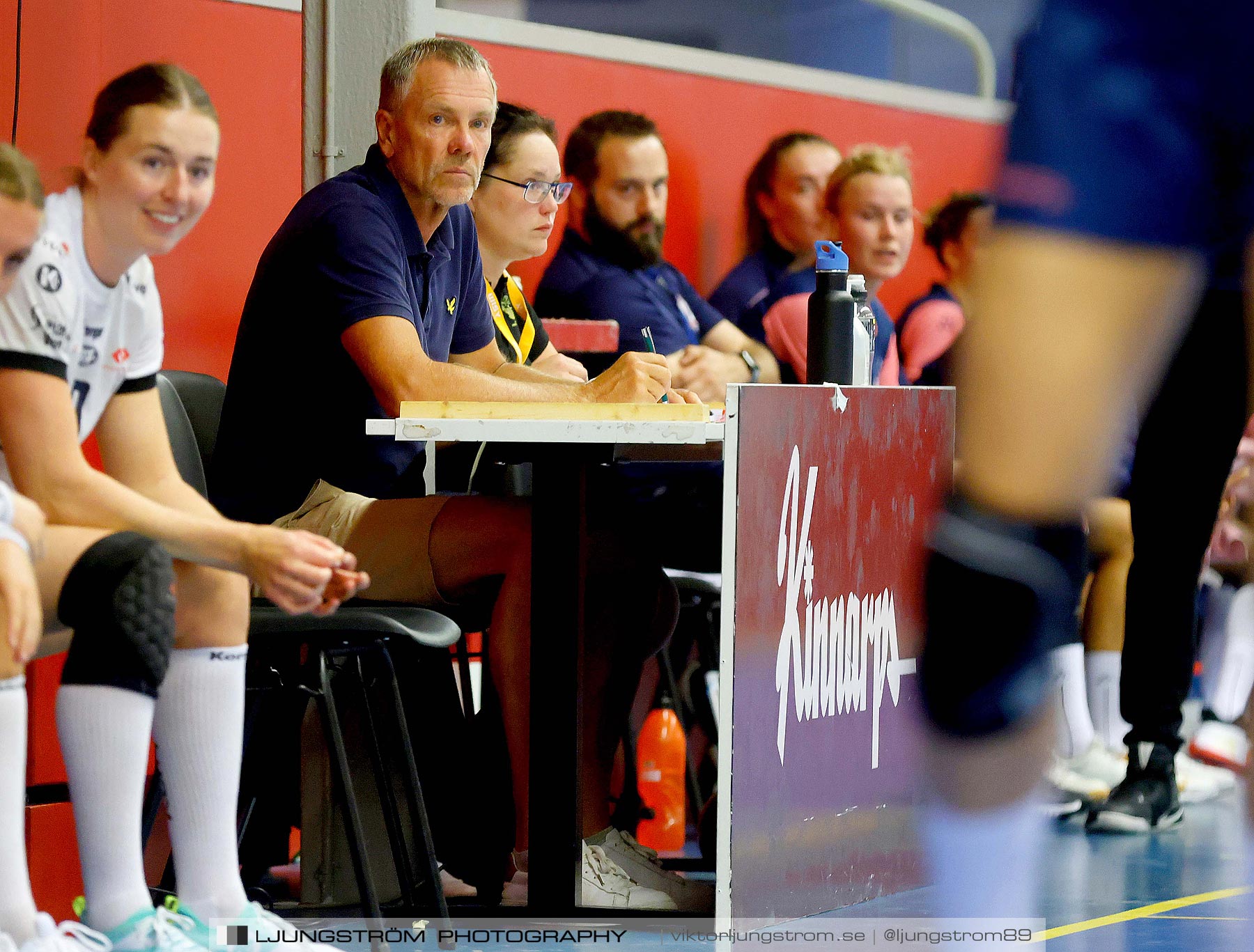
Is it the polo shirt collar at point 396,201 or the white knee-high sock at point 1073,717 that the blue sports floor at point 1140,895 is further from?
the polo shirt collar at point 396,201

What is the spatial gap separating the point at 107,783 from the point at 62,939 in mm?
184

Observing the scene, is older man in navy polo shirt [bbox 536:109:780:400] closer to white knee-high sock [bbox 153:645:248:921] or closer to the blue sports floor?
the blue sports floor

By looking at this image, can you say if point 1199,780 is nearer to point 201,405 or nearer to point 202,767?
point 201,405

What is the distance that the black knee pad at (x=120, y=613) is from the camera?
1822 millimetres

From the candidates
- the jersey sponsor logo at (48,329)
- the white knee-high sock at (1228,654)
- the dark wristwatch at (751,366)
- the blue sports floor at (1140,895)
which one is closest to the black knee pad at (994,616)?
the jersey sponsor logo at (48,329)

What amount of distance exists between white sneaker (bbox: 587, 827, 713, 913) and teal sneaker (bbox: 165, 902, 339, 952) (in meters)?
0.99

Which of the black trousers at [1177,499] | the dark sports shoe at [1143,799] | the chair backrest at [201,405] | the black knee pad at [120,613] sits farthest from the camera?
the dark sports shoe at [1143,799]

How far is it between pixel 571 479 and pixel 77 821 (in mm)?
1035

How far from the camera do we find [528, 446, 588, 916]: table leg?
8.82 feet

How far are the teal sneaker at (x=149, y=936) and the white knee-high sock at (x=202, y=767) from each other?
0.09m

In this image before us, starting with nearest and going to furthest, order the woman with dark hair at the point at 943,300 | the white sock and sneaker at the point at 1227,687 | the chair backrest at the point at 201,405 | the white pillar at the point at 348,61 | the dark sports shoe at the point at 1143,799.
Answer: the chair backrest at the point at 201,405
the white pillar at the point at 348,61
the dark sports shoe at the point at 1143,799
the white sock and sneaker at the point at 1227,687
the woman with dark hair at the point at 943,300

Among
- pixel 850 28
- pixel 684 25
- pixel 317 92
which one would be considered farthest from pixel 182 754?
pixel 850 28

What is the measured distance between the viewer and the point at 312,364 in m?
2.87

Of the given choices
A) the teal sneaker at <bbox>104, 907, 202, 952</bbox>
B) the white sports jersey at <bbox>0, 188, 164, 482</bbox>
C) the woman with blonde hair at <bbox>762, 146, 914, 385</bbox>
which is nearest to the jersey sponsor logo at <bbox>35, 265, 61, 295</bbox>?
the white sports jersey at <bbox>0, 188, 164, 482</bbox>
